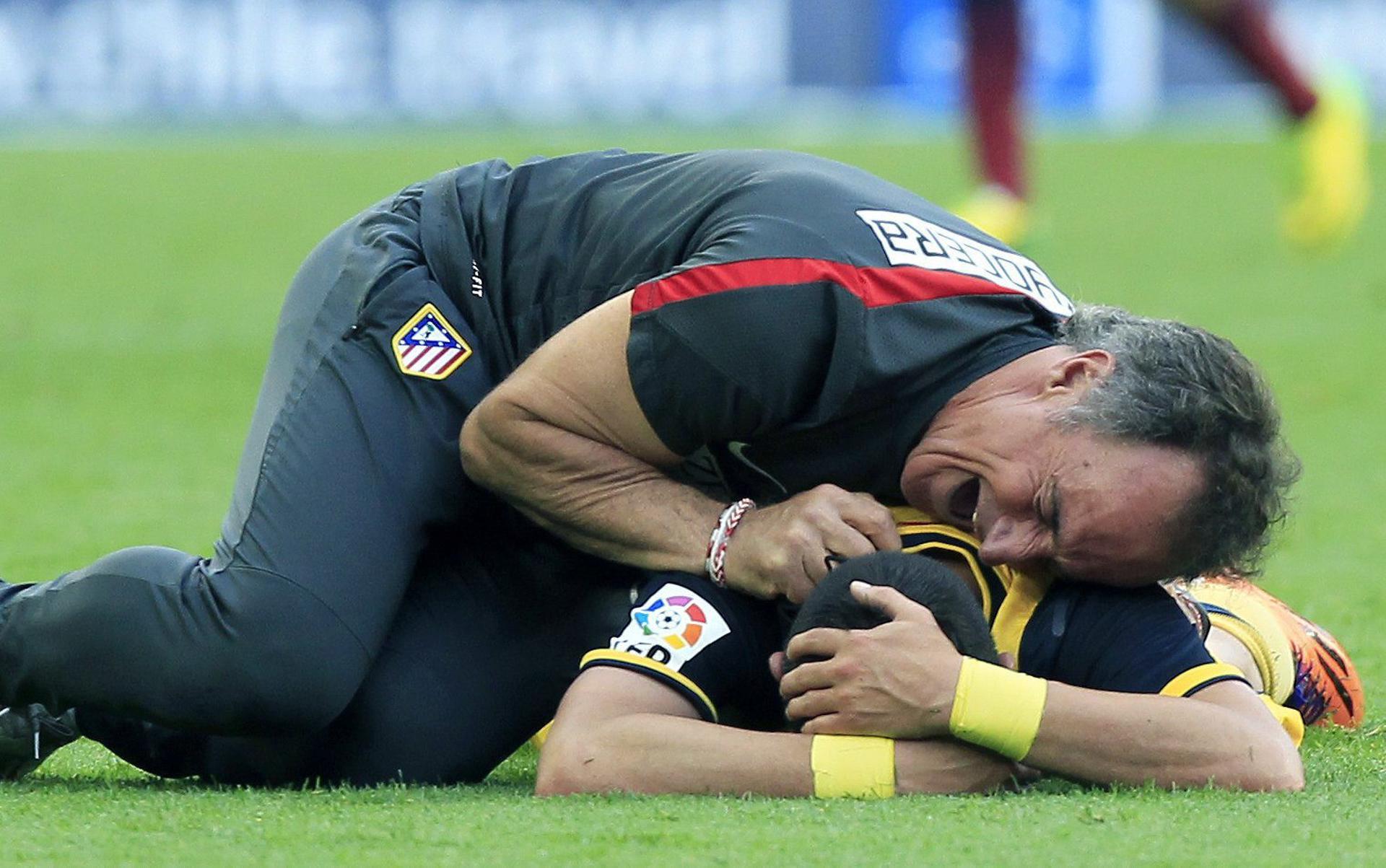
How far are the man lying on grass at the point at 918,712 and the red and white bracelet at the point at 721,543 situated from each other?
0.08 metres

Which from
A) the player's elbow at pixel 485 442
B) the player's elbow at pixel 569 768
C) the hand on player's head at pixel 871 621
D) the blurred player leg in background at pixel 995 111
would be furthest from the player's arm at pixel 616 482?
the blurred player leg in background at pixel 995 111

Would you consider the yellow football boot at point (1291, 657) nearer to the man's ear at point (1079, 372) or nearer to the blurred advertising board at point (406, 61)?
the man's ear at point (1079, 372)

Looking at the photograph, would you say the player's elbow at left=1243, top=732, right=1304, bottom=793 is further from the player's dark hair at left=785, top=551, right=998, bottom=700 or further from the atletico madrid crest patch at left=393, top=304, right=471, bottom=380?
the atletico madrid crest patch at left=393, top=304, right=471, bottom=380

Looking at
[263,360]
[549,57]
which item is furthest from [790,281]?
[549,57]

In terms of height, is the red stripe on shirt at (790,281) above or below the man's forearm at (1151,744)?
above

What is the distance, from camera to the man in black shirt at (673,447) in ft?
8.42

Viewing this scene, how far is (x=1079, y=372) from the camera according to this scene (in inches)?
104

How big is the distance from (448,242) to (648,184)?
318 millimetres

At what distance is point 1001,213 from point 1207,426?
4.86 m

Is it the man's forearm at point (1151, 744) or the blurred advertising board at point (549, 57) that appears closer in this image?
the man's forearm at point (1151, 744)

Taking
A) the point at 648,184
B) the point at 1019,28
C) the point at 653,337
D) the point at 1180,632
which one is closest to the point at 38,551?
the point at 648,184

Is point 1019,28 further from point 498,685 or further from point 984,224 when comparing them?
point 498,685

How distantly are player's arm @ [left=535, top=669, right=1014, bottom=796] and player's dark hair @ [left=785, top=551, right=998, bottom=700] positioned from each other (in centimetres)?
13

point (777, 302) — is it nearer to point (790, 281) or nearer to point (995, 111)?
point (790, 281)
